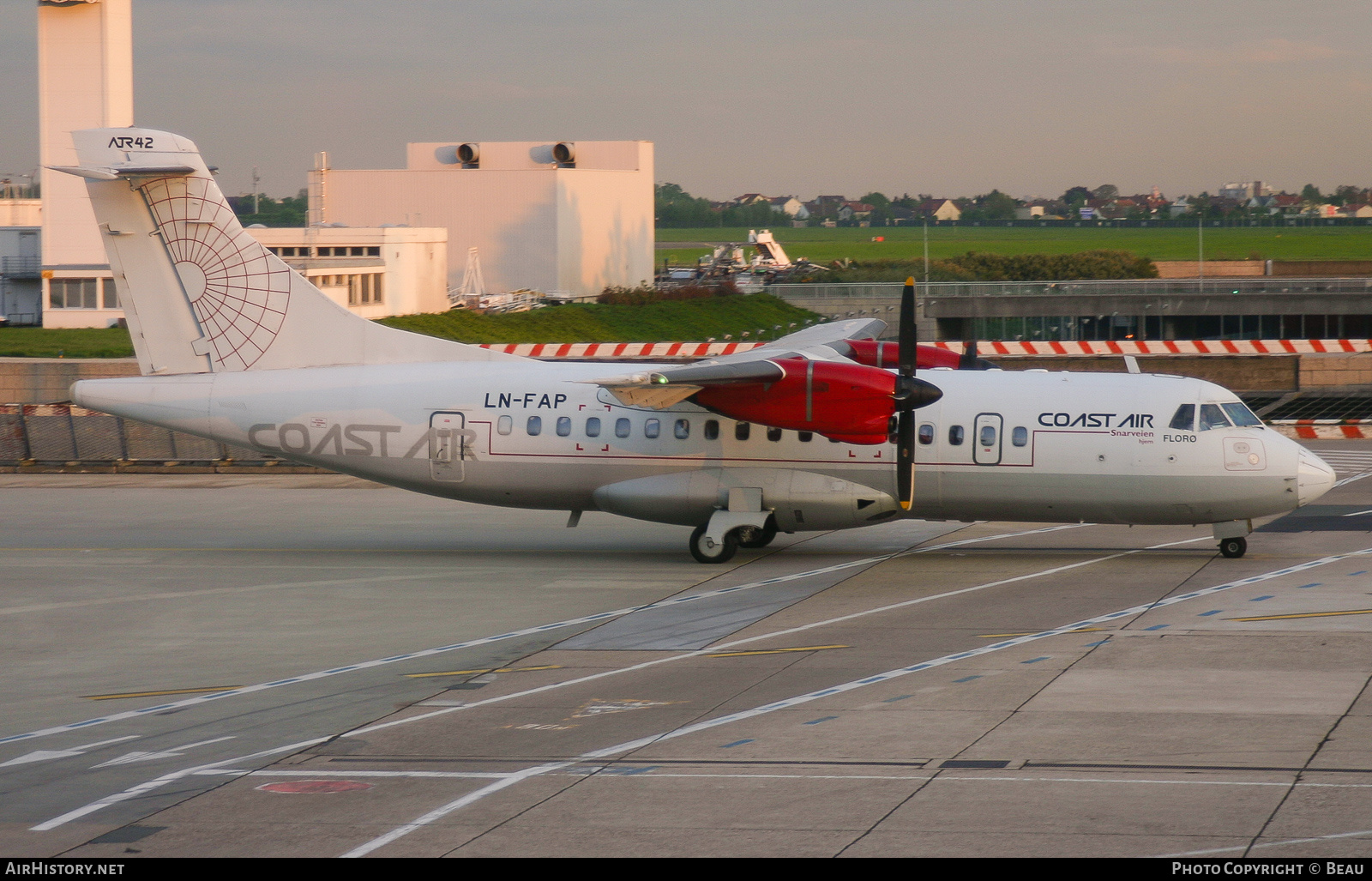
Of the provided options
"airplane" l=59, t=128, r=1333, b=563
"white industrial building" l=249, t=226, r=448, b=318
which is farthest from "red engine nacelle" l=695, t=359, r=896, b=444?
"white industrial building" l=249, t=226, r=448, b=318

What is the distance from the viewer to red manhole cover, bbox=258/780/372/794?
12148mm

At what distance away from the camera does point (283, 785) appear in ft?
40.3

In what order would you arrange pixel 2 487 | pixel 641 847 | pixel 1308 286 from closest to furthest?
1. pixel 641 847
2. pixel 2 487
3. pixel 1308 286

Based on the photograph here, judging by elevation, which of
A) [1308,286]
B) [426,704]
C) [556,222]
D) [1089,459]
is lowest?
[426,704]

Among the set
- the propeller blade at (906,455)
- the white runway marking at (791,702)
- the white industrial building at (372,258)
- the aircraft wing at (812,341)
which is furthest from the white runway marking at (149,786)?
the white industrial building at (372,258)

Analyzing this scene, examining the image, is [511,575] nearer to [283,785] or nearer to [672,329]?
[283,785]

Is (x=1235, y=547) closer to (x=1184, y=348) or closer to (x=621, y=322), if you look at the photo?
(x=1184, y=348)

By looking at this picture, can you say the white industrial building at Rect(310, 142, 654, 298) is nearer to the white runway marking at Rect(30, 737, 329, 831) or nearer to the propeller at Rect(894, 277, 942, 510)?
the propeller at Rect(894, 277, 942, 510)

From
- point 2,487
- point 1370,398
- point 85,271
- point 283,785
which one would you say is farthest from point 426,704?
point 85,271

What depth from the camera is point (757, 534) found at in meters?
24.4

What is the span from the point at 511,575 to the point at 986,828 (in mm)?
13717

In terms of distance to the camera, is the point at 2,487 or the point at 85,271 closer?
the point at 2,487

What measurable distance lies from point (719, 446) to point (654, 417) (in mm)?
1290

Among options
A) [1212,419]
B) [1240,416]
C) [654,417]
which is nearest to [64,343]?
[654,417]
